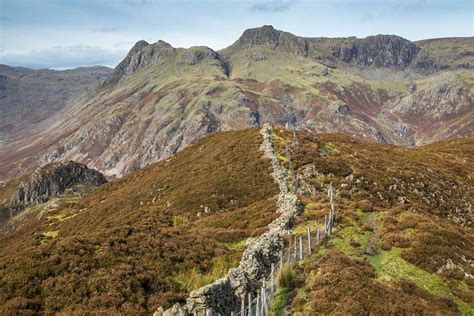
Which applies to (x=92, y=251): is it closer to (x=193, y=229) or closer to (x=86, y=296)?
(x=86, y=296)

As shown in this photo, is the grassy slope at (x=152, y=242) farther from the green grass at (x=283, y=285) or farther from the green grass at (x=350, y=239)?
the green grass at (x=350, y=239)

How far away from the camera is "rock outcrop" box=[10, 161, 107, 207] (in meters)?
146

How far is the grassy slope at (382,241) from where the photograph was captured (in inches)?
845

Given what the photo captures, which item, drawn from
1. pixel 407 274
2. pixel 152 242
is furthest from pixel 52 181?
pixel 407 274

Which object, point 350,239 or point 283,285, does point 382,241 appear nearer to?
point 350,239

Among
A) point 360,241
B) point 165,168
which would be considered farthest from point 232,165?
point 360,241

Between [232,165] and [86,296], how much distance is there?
35.6 metres

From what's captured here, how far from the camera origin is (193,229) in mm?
38219

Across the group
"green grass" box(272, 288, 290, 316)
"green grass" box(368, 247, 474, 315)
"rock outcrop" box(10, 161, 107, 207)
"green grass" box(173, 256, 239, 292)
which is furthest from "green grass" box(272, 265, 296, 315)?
"rock outcrop" box(10, 161, 107, 207)

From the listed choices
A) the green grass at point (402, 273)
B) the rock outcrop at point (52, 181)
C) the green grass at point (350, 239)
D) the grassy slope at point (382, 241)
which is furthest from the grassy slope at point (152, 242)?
the rock outcrop at point (52, 181)

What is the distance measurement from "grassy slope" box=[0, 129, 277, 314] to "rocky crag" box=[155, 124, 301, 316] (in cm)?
176

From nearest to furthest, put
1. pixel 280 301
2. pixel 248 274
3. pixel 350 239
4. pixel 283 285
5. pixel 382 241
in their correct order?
1. pixel 280 301
2. pixel 283 285
3. pixel 248 274
4. pixel 382 241
5. pixel 350 239

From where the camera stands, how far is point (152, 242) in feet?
101

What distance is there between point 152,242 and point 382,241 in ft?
55.3
